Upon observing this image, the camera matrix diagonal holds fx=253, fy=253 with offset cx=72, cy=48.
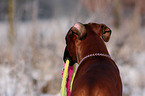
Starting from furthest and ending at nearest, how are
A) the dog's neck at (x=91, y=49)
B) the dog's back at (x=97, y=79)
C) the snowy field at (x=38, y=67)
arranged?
the snowy field at (x=38, y=67) → the dog's neck at (x=91, y=49) → the dog's back at (x=97, y=79)

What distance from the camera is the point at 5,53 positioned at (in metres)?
3.96

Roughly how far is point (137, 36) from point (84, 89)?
4502 millimetres

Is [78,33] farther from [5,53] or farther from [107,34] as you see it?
[5,53]

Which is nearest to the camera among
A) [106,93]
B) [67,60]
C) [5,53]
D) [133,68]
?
[106,93]

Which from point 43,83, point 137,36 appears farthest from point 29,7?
point 137,36

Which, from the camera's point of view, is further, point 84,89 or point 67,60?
point 67,60

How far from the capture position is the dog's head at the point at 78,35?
1.28 m

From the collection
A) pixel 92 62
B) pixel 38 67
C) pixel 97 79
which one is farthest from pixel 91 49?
pixel 38 67

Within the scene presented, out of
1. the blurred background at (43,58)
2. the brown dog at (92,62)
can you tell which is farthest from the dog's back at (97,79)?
the blurred background at (43,58)

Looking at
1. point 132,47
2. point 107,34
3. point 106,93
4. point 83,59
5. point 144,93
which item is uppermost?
point 107,34

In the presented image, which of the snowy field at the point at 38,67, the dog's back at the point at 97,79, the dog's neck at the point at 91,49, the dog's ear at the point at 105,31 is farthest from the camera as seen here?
the snowy field at the point at 38,67

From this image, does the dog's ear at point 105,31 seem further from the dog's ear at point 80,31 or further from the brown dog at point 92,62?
the dog's ear at point 80,31

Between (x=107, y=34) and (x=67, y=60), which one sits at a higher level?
(x=107, y=34)

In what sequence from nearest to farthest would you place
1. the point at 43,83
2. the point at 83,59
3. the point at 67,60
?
the point at 83,59 → the point at 67,60 → the point at 43,83
